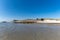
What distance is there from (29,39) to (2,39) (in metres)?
1.05

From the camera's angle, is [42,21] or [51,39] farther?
[42,21]

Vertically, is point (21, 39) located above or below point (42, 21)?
below

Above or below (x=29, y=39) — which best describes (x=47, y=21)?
above

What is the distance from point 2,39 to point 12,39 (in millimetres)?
383

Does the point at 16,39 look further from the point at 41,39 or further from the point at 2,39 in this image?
the point at 41,39

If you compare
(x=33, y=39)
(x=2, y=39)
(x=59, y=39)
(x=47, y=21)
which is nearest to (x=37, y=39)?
(x=33, y=39)

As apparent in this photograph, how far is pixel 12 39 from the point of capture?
448cm

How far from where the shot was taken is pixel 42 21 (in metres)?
23.2

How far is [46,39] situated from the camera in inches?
182

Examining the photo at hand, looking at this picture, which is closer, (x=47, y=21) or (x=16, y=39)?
(x=16, y=39)

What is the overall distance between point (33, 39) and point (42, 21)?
61.7 ft

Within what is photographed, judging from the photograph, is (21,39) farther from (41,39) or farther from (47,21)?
(47,21)

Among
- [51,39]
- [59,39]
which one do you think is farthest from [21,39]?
[59,39]

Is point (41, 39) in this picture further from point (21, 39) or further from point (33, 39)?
point (21, 39)
